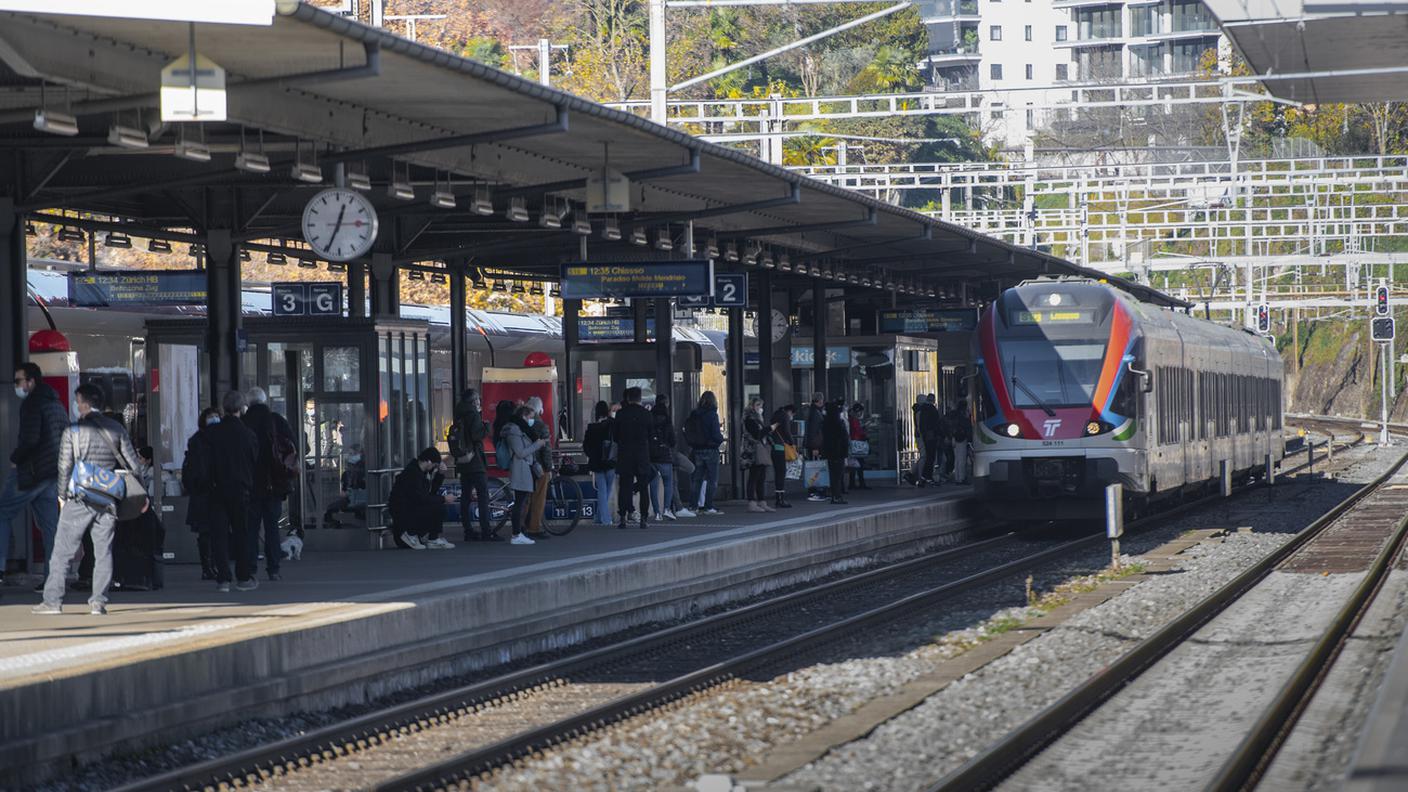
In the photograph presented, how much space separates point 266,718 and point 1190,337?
20.9 m

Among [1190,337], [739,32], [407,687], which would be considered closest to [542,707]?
[407,687]

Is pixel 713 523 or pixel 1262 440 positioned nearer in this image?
pixel 713 523

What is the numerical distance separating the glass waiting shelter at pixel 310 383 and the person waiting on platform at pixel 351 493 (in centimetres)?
5

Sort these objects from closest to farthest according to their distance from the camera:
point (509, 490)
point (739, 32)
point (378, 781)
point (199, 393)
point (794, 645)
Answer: point (378, 781) < point (794, 645) < point (199, 393) < point (509, 490) < point (739, 32)

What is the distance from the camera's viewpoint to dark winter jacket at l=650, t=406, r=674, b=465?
23.1m

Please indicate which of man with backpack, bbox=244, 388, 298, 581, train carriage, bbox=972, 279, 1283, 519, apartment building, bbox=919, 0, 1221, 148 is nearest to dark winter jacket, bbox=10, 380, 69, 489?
man with backpack, bbox=244, 388, 298, 581

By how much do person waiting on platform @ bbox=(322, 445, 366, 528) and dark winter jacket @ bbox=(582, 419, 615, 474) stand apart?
3.11 metres

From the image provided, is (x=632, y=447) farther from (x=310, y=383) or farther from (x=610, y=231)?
(x=310, y=383)

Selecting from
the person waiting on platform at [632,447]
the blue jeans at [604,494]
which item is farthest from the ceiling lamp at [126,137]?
the blue jeans at [604,494]

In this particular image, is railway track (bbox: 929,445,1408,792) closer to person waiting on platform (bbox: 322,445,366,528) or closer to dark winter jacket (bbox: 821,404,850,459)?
dark winter jacket (bbox: 821,404,850,459)

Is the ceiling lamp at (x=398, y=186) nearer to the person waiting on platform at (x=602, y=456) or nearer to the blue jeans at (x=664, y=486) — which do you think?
the person waiting on platform at (x=602, y=456)

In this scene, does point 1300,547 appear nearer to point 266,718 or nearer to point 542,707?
point 542,707

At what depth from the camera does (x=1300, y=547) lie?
24.2 meters

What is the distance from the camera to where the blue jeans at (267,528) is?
15.7 meters
